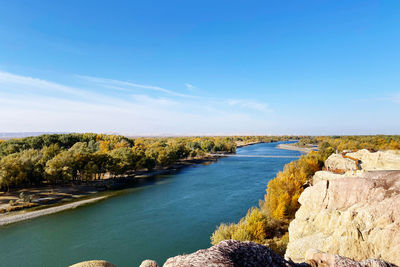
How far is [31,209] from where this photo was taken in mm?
31047

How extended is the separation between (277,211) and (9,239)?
28.5 metres

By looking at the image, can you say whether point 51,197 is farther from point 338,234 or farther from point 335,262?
point 335,262

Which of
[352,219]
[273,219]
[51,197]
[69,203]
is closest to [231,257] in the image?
[352,219]

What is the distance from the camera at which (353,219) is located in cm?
1091

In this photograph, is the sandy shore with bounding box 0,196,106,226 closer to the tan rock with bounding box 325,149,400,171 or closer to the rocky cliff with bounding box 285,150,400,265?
the rocky cliff with bounding box 285,150,400,265

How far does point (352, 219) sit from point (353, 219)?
0.04 metres

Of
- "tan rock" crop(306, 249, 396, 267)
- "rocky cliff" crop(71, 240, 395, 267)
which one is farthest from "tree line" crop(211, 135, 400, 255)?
"rocky cliff" crop(71, 240, 395, 267)

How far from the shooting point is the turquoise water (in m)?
19.5

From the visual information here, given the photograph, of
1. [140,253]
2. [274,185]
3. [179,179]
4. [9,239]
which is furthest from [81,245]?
[179,179]

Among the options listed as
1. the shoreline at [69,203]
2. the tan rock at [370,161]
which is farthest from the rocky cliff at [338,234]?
the shoreline at [69,203]

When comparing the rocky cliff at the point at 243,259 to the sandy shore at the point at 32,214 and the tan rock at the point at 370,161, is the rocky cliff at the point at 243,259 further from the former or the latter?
the sandy shore at the point at 32,214

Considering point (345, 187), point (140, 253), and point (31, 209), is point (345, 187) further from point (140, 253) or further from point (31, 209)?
point (31, 209)

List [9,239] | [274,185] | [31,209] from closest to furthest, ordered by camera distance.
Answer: [9,239]
[274,185]
[31,209]

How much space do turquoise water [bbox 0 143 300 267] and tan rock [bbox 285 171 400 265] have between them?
1051 cm
